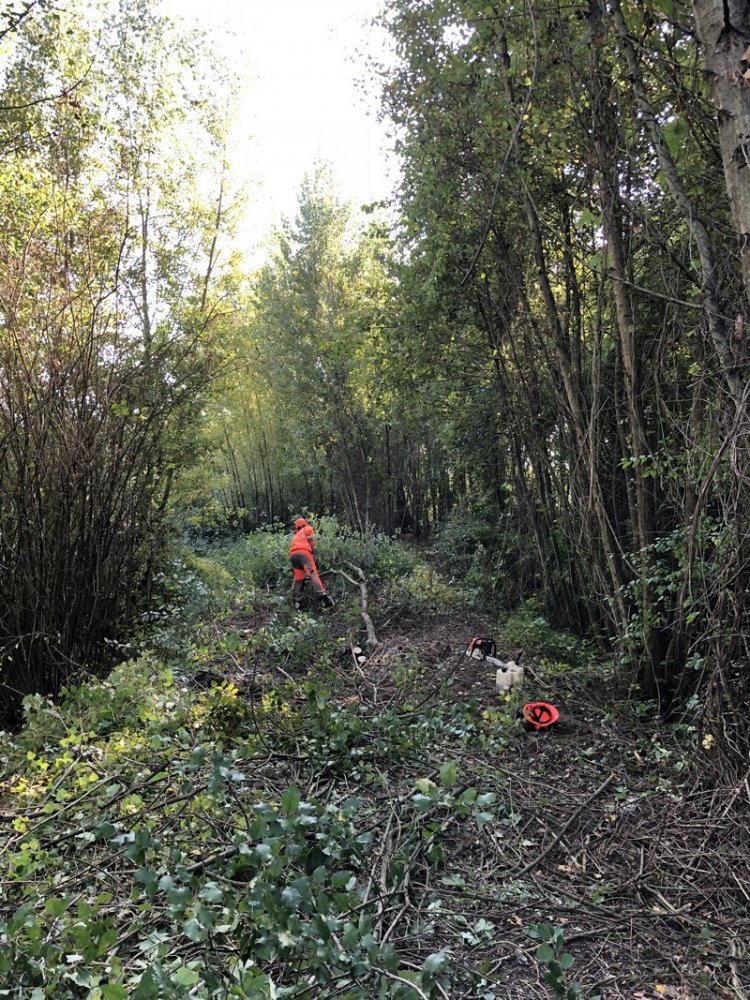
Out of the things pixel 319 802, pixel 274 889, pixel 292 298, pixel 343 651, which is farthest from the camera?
pixel 292 298

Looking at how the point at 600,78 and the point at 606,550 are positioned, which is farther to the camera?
the point at 606,550

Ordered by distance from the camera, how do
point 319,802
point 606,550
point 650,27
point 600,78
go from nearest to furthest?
point 650,27 → point 319,802 → point 600,78 → point 606,550

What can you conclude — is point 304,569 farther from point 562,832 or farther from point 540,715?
point 562,832

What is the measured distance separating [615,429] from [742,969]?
395 cm

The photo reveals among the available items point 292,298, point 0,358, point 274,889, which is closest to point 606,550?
point 274,889

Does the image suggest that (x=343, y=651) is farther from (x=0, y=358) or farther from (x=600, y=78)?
(x=600, y=78)

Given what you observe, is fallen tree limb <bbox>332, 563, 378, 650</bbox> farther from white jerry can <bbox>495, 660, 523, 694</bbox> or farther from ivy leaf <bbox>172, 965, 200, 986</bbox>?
ivy leaf <bbox>172, 965, 200, 986</bbox>

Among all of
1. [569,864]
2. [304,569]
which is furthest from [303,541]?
[569,864]

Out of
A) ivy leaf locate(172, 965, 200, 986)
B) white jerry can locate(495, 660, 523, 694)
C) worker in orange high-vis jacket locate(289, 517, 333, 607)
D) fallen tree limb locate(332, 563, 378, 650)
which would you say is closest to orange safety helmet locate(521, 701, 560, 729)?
white jerry can locate(495, 660, 523, 694)

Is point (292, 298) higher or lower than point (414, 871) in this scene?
higher

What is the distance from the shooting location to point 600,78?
12.8 ft

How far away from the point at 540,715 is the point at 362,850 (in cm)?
213

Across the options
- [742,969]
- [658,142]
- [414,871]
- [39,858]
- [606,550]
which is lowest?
[742,969]

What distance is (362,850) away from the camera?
2078 mm
